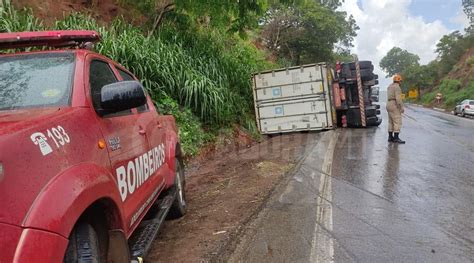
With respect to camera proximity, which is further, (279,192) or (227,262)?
(279,192)

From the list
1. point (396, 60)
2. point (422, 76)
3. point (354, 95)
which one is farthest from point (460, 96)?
point (396, 60)

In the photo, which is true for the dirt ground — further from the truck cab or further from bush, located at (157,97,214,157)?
the truck cab

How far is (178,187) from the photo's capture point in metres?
4.94

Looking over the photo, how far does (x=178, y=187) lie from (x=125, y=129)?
6.01 ft

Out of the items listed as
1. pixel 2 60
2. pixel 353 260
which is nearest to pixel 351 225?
pixel 353 260

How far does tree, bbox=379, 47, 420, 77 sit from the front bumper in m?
123

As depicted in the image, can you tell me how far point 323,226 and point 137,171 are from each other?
2.20 meters

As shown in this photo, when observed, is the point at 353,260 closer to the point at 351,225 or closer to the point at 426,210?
the point at 351,225

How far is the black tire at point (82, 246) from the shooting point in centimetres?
212

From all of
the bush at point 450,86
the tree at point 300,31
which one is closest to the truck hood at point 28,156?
the tree at point 300,31

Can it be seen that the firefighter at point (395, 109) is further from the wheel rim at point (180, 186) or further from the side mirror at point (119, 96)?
the side mirror at point (119, 96)

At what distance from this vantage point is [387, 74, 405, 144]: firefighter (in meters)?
11.1

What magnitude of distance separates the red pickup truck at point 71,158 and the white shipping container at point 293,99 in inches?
405

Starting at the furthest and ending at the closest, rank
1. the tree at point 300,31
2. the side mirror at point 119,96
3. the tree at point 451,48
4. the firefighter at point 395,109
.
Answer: the tree at point 451,48, the tree at point 300,31, the firefighter at point 395,109, the side mirror at point 119,96
